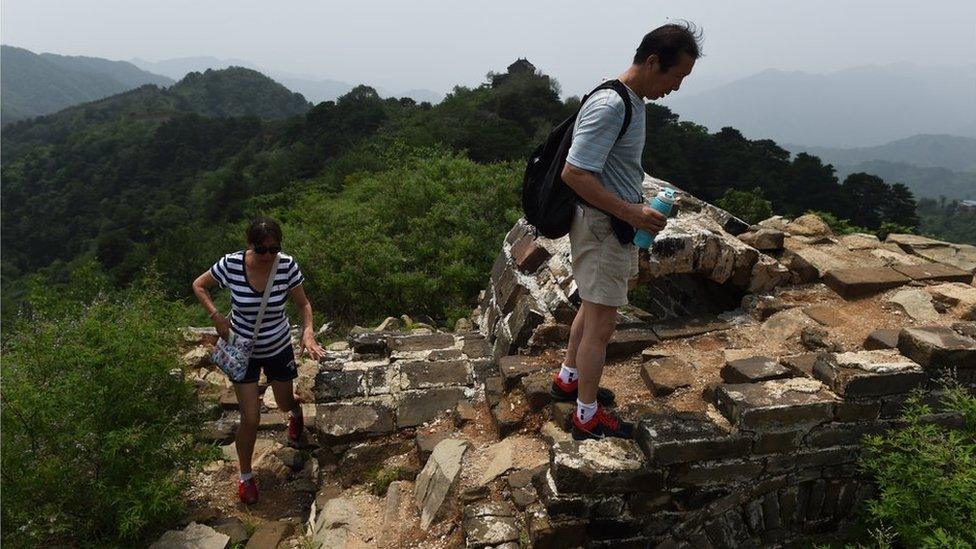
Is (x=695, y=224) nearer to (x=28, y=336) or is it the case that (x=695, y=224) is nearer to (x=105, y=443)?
(x=105, y=443)

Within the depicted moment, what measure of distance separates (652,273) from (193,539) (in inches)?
125

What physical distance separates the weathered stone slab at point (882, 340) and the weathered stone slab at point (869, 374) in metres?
0.22

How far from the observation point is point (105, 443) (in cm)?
290

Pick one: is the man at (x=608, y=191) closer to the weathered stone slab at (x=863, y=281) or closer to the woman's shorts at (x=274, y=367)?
the woman's shorts at (x=274, y=367)

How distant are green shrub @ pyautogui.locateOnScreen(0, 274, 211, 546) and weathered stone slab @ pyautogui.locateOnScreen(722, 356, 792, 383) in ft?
10.2

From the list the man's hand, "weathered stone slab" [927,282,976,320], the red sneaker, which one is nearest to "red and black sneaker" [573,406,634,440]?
the man's hand

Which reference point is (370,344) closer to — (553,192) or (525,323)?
(525,323)

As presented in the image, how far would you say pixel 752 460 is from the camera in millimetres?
2932

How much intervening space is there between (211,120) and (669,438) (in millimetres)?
67876

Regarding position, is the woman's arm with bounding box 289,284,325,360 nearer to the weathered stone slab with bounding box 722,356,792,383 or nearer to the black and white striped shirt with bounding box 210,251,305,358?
the black and white striped shirt with bounding box 210,251,305,358

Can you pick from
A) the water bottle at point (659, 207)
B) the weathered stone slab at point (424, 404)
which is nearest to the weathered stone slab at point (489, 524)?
the weathered stone slab at point (424, 404)

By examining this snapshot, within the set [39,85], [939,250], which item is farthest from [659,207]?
[39,85]

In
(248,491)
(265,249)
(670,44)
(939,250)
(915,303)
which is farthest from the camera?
(939,250)

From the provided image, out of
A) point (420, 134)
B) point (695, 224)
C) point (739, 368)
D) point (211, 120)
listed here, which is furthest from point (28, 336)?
point (211, 120)
